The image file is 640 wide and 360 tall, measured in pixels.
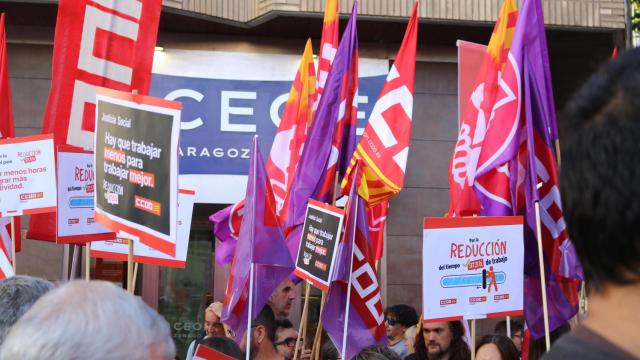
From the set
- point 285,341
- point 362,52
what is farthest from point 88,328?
point 362,52

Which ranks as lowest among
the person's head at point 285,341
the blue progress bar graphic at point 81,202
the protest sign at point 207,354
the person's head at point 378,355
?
the person's head at point 285,341

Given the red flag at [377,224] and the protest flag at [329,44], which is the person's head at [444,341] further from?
the protest flag at [329,44]

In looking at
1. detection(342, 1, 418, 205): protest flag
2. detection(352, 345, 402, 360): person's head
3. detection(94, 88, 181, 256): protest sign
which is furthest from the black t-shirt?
detection(342, 1, 418, 205): protest flag

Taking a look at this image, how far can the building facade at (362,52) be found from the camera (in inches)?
496

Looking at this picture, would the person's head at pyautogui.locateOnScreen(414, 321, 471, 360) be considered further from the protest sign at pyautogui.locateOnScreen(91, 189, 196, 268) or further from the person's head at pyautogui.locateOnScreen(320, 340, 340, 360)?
the protest sign at pyautogui.locateOnScreen(91, 189, 196, 268)

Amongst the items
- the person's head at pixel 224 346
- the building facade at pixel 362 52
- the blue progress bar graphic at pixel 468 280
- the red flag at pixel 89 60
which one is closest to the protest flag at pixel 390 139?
the blue progress bar graphic at pixel 468 280

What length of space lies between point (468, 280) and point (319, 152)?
262cm

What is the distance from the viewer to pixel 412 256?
1317cm

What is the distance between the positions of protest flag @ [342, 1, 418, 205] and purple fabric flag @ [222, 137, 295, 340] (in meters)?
1.15

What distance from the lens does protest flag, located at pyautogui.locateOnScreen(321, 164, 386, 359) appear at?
6.69 m

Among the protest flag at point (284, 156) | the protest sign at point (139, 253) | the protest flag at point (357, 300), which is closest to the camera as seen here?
the protest flag at point (357, 300)

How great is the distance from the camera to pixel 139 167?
5082mm

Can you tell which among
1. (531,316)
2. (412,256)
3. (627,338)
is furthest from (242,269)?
(412,256)

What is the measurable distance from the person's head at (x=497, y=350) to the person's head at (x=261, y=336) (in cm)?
161
